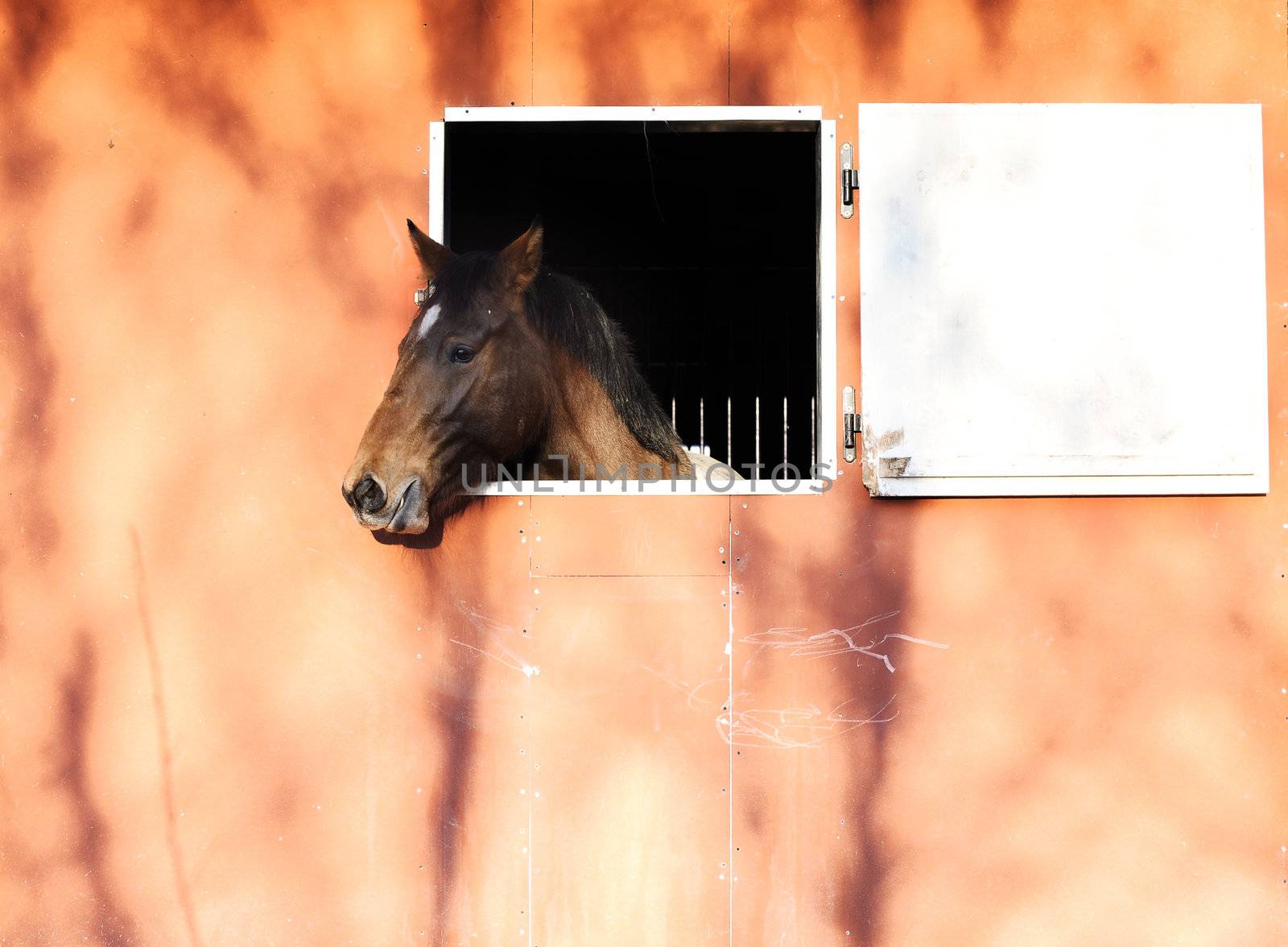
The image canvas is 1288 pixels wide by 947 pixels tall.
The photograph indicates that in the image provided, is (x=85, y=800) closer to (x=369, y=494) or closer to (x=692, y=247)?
(x=369, y=494)

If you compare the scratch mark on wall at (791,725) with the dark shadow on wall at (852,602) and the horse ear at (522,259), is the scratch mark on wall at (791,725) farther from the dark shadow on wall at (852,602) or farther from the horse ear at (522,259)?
the horse ear at (522,259)

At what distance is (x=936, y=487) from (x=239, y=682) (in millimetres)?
1807

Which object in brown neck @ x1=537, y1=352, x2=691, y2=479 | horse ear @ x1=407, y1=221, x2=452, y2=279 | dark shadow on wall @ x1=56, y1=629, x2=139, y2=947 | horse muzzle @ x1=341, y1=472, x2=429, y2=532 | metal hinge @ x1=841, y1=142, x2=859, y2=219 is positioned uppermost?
metal hinge @ x1=841, y1=142, x2=859, y2=219

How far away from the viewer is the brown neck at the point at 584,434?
2.46m

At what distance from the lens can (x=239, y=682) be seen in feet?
7.54

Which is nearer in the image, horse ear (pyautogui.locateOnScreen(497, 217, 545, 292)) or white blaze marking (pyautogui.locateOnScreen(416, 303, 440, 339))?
white blaze marking (pyautogui.locateOnScreen(416, 303, 440, 339))

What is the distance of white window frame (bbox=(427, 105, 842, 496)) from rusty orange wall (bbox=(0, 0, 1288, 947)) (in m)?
0.05

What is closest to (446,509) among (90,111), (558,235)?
(90,111)

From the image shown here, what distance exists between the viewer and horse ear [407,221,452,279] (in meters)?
2.20

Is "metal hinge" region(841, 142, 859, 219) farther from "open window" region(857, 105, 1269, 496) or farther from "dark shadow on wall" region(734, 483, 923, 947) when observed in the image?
"dark shadow on wall" region(734, 483, 923, 947)

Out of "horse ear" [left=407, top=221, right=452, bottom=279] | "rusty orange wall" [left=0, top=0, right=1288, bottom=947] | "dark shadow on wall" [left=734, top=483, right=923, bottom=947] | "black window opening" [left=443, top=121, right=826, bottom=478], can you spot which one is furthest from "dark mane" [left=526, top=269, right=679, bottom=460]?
"black window opening" [left=443, top=121, right=826, bottom=478]

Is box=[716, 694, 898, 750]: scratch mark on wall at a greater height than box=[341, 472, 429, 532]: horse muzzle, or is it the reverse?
box=[341, 472, 429, 532]: horse muzzle

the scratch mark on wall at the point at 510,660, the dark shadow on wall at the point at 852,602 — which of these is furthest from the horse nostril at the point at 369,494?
the dark shadow on wall at the point at 852,602

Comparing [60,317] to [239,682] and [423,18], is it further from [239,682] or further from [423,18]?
[423,18]
